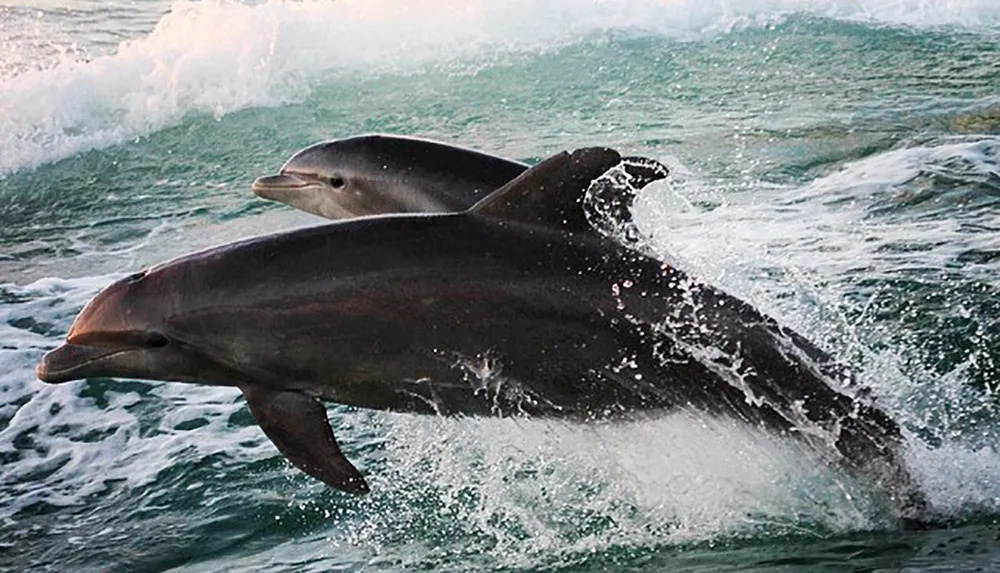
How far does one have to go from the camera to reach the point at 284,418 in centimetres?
625

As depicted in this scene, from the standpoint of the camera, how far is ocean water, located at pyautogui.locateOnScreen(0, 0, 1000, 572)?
257 inches

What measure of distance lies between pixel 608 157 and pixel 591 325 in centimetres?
76

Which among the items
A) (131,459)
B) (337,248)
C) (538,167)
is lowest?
(131,459)

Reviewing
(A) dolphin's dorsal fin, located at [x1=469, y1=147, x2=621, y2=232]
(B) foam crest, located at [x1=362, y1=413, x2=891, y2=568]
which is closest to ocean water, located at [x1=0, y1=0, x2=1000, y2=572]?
(B) foam crest, located at [x1=362, y1=413, x2=891, y2=568]

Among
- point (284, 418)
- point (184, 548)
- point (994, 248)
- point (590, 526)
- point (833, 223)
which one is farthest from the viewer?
point (833, 223)

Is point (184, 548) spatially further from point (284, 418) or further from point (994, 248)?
point (994, 248)

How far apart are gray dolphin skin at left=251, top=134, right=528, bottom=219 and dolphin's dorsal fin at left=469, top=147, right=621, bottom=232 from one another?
1393 mm

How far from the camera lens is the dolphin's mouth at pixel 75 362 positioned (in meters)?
6.56

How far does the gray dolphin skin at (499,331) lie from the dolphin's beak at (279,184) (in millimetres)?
2623

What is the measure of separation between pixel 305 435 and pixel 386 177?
245 centimetres

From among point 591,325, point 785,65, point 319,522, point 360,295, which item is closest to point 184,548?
point 319,522

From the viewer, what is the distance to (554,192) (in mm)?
5906

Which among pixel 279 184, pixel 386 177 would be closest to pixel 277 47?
pixel 279 184

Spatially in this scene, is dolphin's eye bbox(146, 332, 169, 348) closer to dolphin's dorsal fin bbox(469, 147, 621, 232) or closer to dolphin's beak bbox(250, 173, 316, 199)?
dolphin's dorsal fin bbox(469, 147, 621, 232)
